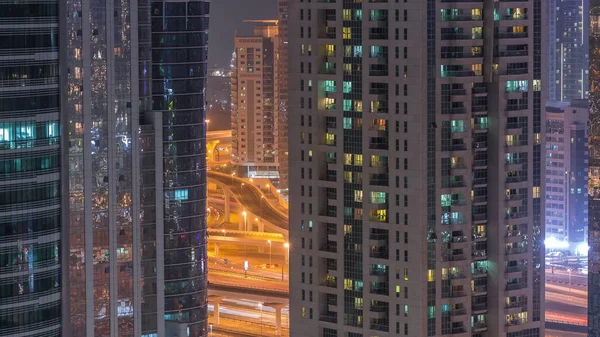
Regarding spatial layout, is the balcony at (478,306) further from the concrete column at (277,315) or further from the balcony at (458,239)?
the concrete column at (277,315)

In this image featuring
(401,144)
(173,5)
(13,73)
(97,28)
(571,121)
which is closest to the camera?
(13,73)

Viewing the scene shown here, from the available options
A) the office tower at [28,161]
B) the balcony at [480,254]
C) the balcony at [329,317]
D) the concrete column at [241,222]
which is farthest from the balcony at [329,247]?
the concrete column at [241,222]

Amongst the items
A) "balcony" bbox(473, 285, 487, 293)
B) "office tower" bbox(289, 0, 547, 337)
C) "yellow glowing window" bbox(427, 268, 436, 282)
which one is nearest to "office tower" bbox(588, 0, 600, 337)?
"office tower" bbox(289, 0, 547, 337)

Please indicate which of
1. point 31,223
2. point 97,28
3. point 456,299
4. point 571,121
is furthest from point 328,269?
point 571,121

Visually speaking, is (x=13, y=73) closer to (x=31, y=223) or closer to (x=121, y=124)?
(x=31, y=223)

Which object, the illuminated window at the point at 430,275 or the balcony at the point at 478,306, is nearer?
the illuminated window at the point at 430,275

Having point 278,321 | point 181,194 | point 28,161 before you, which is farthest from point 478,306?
point 278,321
